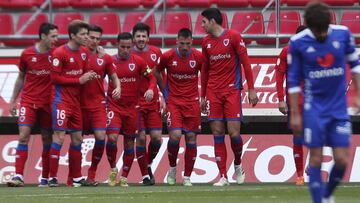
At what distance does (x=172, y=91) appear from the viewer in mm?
16156

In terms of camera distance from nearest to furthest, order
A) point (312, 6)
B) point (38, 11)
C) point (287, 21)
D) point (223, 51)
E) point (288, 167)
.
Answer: point (312, 6), point (223, 51), point (288, 167), point (287, 21), point (38, 11)

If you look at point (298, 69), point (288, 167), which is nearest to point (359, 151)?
point (288, 167)

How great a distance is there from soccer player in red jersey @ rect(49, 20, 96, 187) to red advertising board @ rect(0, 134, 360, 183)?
8.08 feet

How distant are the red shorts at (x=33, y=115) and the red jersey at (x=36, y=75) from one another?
76 mm

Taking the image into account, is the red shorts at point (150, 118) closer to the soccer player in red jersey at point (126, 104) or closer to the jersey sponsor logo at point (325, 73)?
the soccer player in red jersey at point (126, 104)

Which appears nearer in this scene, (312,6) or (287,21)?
(312,6)

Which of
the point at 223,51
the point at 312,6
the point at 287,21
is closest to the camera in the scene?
the point at 312,6

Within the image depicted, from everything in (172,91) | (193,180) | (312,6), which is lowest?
(193,180)

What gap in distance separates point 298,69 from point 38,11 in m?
12.7

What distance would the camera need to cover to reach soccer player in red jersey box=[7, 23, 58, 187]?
15.5 meters

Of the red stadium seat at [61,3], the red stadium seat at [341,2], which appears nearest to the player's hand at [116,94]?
the red stadium seat at [341,2]

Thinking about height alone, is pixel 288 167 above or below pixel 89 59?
below

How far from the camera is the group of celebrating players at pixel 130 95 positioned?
15.2m

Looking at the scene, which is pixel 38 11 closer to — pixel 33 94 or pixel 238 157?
pixel 33 94
